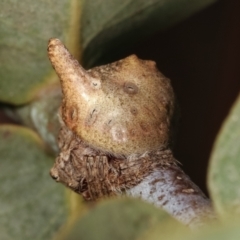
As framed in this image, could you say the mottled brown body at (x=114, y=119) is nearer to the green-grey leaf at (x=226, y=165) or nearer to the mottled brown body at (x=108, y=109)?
the mottled brown body at (x=108, y=109)

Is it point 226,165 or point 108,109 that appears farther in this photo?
point 108,109

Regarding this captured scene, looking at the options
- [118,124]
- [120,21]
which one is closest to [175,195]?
[118,124]

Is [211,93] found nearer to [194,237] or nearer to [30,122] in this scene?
[30,122]

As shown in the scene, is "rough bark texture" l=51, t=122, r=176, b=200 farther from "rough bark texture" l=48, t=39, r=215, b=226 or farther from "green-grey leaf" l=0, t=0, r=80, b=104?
"green-grey leaf" l=0, t=0, r=80, b=104

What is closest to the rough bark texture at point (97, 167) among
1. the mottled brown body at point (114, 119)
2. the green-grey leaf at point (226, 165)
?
the mottled brown body at point (114, 119)

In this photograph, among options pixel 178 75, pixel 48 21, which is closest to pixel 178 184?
pixel 48 21

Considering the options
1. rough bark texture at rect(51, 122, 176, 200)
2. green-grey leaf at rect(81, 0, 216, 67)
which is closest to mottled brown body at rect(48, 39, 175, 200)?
rough bark texture at rect(51, 122, 176, 200)

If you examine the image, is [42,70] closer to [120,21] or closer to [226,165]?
[120,21]
